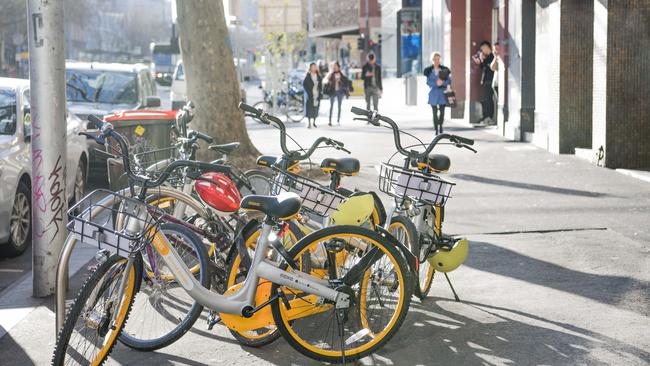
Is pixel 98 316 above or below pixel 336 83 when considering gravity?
below

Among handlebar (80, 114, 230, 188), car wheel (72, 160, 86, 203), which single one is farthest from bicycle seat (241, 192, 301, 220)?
car wheel (72, 160, 86, 203)

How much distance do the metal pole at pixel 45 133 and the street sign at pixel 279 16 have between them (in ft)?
95.6

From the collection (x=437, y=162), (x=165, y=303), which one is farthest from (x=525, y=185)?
(x=165, y=303)

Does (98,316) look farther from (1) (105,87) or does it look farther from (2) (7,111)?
(1) (105,87)

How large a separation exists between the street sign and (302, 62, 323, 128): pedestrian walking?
7119 mm

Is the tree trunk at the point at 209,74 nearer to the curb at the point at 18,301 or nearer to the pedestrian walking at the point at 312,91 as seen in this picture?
the curb at the point at 18,301

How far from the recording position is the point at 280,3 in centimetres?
3722

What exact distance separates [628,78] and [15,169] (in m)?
9.10

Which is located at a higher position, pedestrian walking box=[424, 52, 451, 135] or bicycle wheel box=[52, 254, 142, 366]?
pedestrian walking box=[424, 52, 451, 135]

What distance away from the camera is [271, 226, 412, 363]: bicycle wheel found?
5.54 meters

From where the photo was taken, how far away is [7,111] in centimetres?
1029

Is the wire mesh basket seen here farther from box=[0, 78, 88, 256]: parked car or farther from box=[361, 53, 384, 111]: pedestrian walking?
box=[361, 53, 384, 111]: pedestrian walking

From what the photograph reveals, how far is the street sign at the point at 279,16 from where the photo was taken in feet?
120

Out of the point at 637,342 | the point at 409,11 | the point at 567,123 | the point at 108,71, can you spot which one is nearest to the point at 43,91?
the point at 637,342
